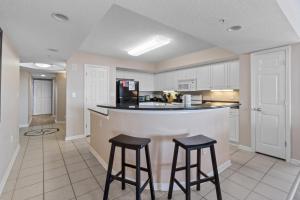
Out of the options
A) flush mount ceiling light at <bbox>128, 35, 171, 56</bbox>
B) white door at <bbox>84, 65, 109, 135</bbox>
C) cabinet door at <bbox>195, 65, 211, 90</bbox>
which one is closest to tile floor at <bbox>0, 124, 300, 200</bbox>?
white door at <bbox>84, 65, 109, 135</bbox>

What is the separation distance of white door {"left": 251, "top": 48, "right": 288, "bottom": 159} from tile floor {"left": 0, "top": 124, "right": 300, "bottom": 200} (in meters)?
0.30

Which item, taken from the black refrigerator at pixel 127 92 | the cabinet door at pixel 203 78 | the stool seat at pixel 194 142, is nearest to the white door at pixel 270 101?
the cabinet door at pixel 203 78

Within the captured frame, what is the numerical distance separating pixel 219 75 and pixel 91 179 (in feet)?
12.2

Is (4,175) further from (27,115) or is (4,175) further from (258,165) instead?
(27,115)

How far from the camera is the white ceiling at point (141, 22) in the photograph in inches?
62.2

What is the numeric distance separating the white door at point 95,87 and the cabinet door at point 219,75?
3052 millimetres

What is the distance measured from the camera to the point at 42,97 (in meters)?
8.31

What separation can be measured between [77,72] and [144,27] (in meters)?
2.45

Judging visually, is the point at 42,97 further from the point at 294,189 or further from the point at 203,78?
the point at 294,189

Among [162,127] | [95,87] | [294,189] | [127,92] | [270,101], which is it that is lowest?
[294,189]

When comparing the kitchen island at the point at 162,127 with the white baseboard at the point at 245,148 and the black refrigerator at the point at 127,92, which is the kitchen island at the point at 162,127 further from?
the black refrigerator at the point at 127,92

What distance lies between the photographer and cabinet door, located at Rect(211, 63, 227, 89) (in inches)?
156

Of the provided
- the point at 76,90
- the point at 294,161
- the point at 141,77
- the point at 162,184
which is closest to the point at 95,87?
the point at 76,90

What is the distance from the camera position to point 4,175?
2133mm
